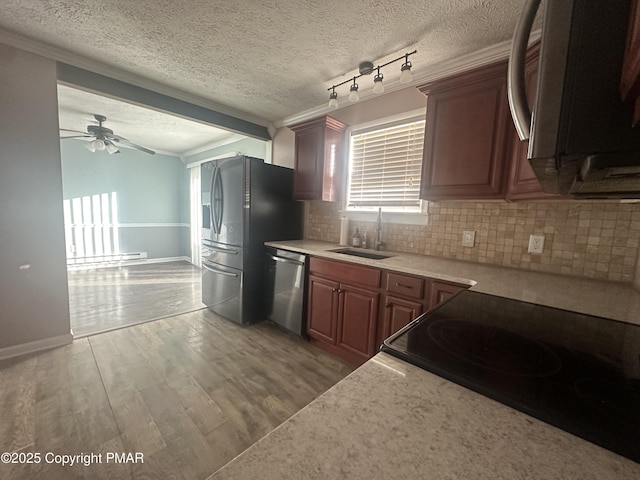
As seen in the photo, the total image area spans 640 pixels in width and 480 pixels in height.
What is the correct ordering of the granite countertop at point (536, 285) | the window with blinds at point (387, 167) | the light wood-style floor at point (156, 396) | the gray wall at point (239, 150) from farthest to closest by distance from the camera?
1. the gray wall at point (239, 150)
2. the window with blinds at point (387, 167)
3. the light wood-style floor at point (156, 396)
4. the granite countertop at point (536, 285)

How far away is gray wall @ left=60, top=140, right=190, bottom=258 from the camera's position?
15.6 feet

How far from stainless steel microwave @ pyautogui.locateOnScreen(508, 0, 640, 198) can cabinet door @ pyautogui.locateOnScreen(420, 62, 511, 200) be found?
1.51 meters

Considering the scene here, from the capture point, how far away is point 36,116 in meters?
2.06

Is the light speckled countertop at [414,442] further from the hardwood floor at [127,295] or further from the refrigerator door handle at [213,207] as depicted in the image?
the hardwood floor at [127,295]

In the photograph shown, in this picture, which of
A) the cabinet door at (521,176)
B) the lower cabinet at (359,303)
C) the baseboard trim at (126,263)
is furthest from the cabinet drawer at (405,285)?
the baseboard trim at (126,263)

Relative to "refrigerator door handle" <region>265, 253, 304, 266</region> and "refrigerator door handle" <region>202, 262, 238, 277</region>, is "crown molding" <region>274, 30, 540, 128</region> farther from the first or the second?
"refrigerator door handle" <region>202, 262, 238, 277</region>

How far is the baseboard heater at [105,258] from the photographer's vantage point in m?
4.86

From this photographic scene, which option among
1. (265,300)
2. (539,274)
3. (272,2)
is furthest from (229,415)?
(272,2)

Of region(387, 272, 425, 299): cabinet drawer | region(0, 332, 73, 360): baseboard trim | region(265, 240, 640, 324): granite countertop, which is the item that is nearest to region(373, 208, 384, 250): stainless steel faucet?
region(265, 240, 640, 324): granite countertop

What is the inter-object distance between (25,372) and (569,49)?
3.15 m

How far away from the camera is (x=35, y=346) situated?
2.16 m

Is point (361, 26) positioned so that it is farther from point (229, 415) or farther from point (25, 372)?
point (25, 372)

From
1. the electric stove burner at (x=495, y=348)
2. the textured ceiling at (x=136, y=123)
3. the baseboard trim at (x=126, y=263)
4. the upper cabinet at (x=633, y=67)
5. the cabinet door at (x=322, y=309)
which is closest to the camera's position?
the upper cabinet at (x=633, y=67)

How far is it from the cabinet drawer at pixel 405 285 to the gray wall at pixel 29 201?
9.14 ft
